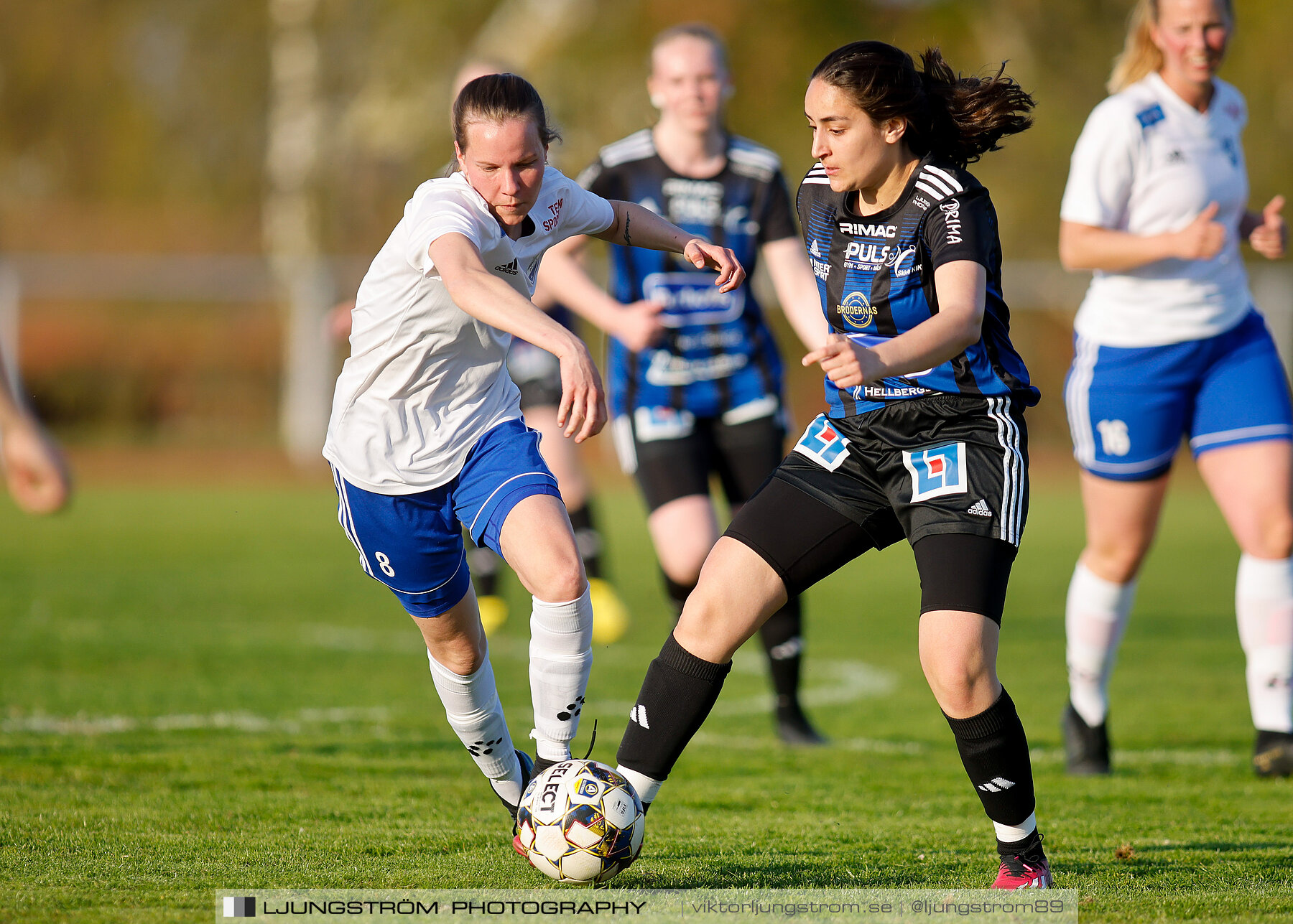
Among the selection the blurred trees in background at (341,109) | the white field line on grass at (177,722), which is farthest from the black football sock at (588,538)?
the blurred trees in background at (341,109)

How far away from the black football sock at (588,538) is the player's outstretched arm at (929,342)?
475 cm

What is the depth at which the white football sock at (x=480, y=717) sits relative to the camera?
4098 mm

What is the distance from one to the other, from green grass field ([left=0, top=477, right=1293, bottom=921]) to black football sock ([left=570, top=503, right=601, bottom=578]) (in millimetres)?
485

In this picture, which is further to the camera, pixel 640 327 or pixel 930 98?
pixel 640 327

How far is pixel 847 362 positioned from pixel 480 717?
5.45 feet

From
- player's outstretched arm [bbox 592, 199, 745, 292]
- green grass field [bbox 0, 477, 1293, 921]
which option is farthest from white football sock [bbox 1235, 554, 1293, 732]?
player's outstretched arm [bbox 592, 199, 745, 292]

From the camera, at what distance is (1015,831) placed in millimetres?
3457

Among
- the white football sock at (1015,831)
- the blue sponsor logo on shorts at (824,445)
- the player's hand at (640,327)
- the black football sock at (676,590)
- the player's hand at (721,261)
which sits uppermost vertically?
the player's hand at (721,261)

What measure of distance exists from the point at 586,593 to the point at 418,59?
2560 cm

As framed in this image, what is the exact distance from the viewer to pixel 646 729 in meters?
3.66

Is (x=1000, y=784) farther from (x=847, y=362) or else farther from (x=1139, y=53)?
(x=1139, y=53)

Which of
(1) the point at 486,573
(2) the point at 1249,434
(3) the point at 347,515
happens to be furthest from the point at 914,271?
(1) the point at 486,573

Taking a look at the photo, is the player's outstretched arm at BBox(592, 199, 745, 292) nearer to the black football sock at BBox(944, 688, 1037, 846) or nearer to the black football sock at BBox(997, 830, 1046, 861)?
the black football sock at BBox(944, 688, 1037, 846)

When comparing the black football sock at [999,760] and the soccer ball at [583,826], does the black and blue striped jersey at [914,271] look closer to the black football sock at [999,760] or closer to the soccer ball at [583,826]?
the black football sock at [999,760]
